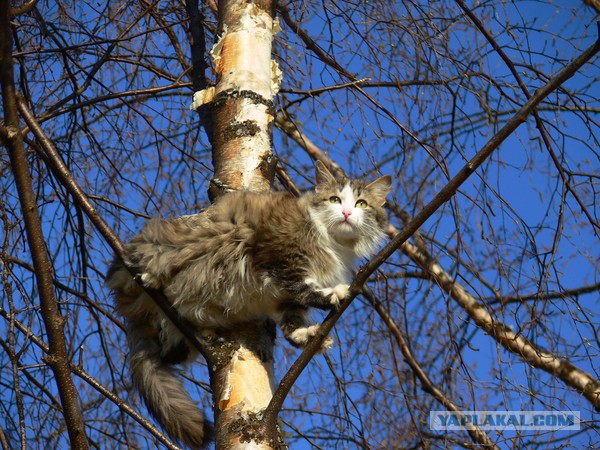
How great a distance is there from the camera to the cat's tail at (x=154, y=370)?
327cm

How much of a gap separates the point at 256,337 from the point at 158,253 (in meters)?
0.54

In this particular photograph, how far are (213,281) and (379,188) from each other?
1174 mm

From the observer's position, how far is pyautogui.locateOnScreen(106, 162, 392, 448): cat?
3.33 metres

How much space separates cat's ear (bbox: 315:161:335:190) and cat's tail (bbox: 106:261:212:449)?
1.12 meters

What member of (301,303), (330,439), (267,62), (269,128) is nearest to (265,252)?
(301,303)

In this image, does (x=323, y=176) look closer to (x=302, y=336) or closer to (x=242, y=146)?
(x=242, y=146)

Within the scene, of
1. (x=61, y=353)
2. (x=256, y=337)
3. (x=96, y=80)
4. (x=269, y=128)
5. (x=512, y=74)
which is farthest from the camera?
(x=96, y=80)

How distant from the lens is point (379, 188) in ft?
13.6

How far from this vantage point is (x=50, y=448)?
12.9 ft

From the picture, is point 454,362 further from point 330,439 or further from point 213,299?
point 213,299

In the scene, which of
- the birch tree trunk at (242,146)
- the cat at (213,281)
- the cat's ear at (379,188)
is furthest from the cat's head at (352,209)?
the birch tree trunk at (242,146)

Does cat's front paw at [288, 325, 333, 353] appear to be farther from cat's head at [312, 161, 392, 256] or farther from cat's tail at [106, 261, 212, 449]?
cat's head at [312, 161, 392, 256]

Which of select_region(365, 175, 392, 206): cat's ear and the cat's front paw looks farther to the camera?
select_region(365, 175, 392, 206): cat's ear

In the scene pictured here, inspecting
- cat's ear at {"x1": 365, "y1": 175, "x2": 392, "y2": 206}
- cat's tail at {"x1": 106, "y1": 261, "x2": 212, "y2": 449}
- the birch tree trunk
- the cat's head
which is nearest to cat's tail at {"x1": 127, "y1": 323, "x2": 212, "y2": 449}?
cat's tail at {"x1": 106, "y1": 261, "x2": 212, "y2": 449}
